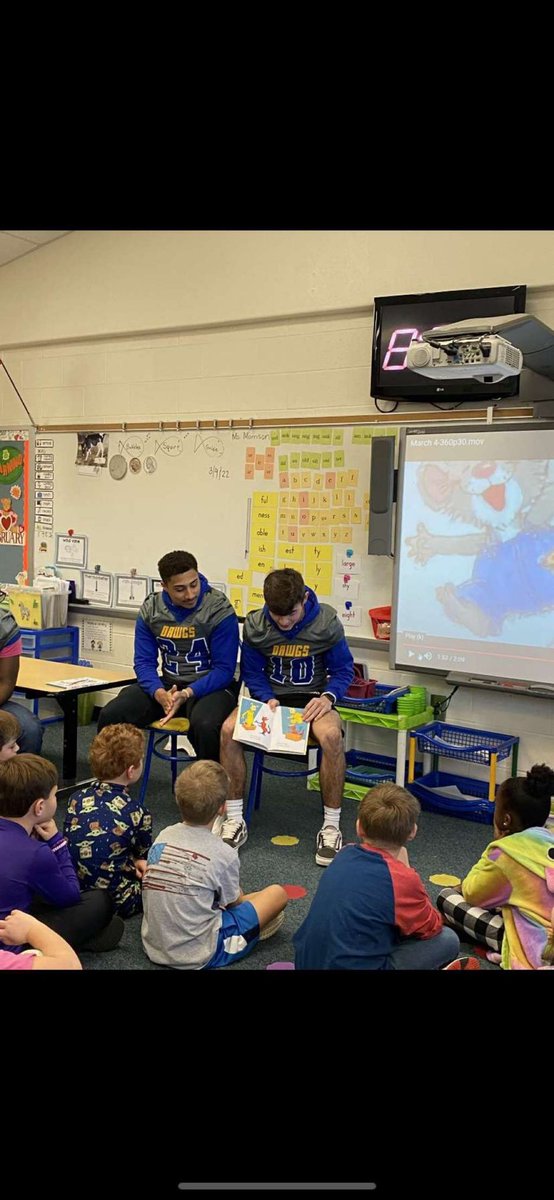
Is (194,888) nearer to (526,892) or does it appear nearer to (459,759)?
(526,892)

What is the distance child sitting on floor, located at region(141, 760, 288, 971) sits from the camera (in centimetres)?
237

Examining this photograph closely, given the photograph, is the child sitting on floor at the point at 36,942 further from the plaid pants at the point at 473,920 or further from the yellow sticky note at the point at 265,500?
the yellow sticky note at the point at 265,500

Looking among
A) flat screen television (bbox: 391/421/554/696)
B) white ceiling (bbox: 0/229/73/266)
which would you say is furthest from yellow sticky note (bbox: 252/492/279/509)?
white ceiling (bbox: 0/229/73/266)

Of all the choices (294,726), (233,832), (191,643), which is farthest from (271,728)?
(191,643)

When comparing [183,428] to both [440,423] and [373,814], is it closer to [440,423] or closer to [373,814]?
[440,423]

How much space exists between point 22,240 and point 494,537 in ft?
11.3

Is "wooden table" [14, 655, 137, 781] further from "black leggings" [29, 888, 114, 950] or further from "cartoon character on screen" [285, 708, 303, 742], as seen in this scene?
"black leggings" [29, 888, 114, 950]

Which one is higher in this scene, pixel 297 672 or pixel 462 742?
pixel 297 672

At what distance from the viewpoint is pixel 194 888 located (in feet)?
7.74

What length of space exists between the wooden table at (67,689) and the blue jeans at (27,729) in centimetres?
9

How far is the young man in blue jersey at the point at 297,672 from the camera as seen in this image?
3490 mm

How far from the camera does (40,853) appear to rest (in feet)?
7.34

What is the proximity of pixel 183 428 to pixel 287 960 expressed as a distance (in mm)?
3185

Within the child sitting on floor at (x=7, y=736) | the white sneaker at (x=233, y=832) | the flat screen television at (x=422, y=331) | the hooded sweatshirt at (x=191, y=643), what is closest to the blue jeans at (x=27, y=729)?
the hooded sweatshirt at (x=191, y=643)
